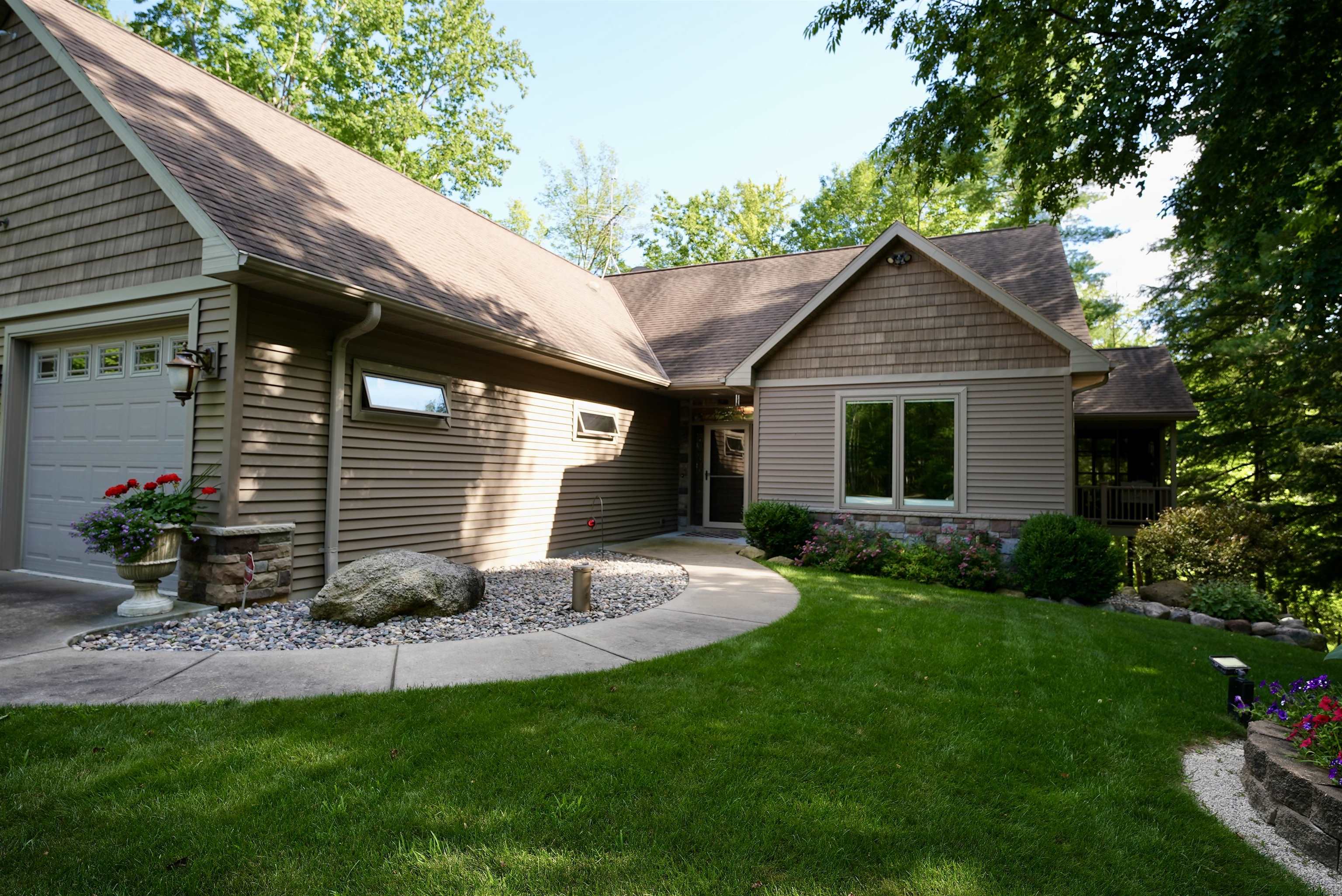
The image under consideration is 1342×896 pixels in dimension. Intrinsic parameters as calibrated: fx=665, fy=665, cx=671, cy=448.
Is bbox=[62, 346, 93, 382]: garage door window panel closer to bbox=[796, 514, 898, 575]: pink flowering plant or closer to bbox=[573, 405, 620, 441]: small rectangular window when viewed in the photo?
bbox=[573, 405, 620, 441]: small rectangular window

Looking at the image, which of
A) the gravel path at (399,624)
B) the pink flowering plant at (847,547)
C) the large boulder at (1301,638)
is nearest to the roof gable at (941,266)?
the pink flowering plant at (847,547)

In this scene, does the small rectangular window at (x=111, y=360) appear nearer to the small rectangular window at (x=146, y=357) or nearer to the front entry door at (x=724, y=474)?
the small rectangular window at (x=146, y=357)

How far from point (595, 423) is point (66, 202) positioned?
6932mm

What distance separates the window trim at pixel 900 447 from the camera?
9320 mm

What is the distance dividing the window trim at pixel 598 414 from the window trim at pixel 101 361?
5.57 metres

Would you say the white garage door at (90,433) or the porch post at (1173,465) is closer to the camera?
the white garage door at (90,433)

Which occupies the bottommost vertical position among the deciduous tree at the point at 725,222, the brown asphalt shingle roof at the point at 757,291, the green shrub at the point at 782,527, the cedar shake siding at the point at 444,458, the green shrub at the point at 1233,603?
the green shrub at the point at 1233,603

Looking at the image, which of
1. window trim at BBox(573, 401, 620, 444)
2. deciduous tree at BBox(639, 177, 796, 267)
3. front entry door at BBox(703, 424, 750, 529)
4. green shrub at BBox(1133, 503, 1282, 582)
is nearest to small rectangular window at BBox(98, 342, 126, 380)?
window trim at BBox(573, 401, 620, 444)

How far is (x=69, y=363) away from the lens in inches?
285

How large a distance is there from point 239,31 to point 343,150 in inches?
466

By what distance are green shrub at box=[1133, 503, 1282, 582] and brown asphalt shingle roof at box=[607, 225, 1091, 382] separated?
10.8 feet

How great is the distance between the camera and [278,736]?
10.8 feet

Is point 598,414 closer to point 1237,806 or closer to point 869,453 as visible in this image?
point 869,453

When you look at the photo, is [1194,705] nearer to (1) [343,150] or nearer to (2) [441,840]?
(2) [441,840]
